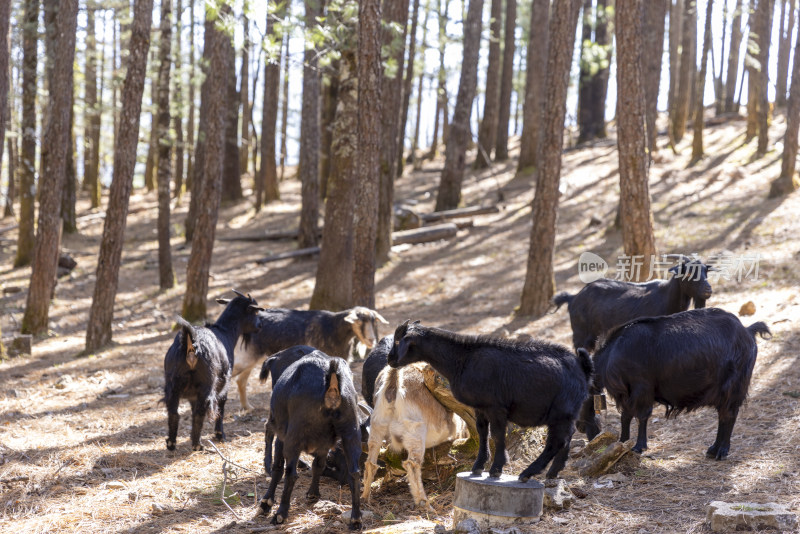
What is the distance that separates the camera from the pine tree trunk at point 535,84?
2408 cm

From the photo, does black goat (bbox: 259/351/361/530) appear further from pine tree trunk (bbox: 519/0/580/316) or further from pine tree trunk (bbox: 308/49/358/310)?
pine tree trunk (bbox: 519/0/580/316)

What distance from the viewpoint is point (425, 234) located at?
801 inches

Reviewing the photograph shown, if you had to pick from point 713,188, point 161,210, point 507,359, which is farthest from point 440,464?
point 713,188

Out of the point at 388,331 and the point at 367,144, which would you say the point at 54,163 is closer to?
the point at 367,144

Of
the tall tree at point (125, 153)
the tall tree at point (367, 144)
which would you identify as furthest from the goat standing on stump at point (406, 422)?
the tall tree at point (125, 153)

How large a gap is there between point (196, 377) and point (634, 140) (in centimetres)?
816

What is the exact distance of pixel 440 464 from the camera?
23.3 ft

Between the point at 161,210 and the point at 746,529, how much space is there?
1579 cm

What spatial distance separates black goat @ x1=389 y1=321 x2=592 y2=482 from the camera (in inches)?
236

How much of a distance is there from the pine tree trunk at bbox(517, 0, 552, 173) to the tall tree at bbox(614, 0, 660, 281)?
10783mm

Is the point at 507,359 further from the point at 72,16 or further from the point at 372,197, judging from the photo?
the point at 72,16

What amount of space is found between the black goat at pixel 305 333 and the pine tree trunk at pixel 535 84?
563 inches

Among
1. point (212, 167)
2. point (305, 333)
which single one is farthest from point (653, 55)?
point (305, 333)

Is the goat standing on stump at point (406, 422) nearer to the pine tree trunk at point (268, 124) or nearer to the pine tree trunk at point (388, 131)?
the pine tree trunk at point (388, 131)
